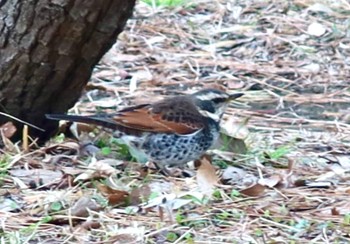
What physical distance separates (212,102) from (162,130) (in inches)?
14.2

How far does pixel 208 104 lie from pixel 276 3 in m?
4.23

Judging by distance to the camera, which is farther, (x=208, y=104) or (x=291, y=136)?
(x=291, y=136)

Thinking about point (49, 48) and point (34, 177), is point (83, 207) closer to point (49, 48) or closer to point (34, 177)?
point (34, 177)

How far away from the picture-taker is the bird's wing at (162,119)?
5324 millimetres

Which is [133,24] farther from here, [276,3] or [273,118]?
[273,118]

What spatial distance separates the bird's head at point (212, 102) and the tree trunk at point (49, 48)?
517mm

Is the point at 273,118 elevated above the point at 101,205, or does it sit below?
below

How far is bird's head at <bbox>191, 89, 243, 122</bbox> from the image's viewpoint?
5.52 m

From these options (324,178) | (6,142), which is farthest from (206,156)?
(6,142)

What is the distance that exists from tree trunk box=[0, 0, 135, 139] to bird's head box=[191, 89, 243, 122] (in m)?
0.52

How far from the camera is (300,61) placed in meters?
8.21

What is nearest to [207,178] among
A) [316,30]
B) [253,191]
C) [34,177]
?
[253,191]

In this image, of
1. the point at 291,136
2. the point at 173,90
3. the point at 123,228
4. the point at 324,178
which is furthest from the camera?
the point at 173,90

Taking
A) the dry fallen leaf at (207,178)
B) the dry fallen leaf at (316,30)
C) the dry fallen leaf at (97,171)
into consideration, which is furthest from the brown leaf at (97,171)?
the dry fallen leaf at (316,30)
